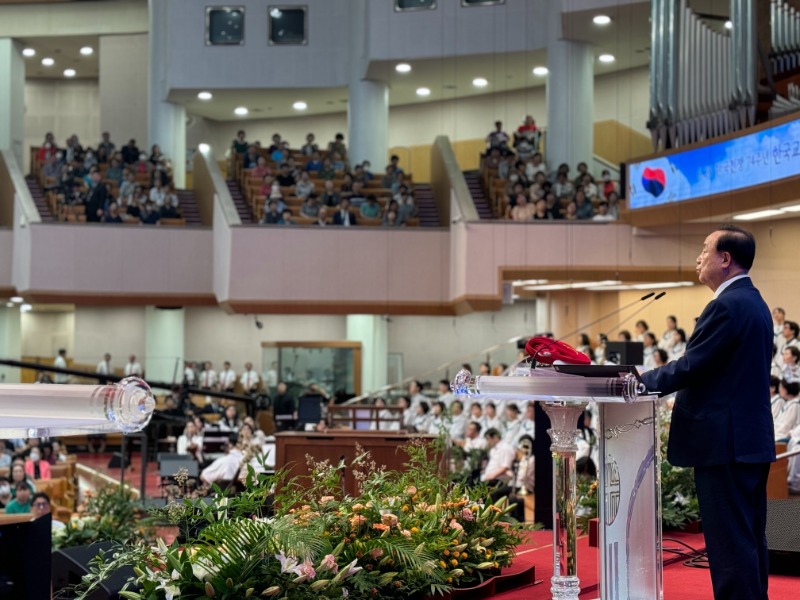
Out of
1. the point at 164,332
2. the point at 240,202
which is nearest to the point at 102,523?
the point at 240,202

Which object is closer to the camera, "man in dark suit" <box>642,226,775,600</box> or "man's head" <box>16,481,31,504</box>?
"man in dark suit" <box>642,226,775,600</box>

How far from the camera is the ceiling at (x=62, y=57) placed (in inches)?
1117

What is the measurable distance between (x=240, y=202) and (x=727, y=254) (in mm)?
19134

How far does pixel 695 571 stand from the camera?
516 centimetres

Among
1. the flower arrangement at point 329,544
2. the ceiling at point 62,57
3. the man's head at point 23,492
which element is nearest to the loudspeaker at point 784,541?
the flower arrangement at point 329,544

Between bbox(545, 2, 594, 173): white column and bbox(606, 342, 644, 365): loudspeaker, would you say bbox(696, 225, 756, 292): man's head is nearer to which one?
bbox(606, 342, 644, 365): loudspeaker

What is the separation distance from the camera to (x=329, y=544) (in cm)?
411

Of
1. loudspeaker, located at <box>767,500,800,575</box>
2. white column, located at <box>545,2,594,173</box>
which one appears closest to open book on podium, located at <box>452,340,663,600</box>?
loudspeaker, located at <box>767,500,800,575</box>

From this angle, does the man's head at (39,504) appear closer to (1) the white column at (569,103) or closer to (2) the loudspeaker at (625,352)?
(2) the loudspeaker at (625,352)

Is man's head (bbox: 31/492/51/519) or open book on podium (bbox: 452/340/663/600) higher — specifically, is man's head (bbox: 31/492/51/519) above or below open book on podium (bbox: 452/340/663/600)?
below

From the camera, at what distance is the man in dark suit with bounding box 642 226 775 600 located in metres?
3.95

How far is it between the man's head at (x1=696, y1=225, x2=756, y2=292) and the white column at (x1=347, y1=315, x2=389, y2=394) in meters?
19.9

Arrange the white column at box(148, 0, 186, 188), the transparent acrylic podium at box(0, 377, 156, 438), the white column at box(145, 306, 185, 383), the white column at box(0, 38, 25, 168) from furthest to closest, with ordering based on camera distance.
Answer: the white column at box(0, 38, 25, 168)
the white column at box(148, 0, 186, 188)
the white column at box(145, 306, 185, 383)
the transparent acrylic podium at box(0, 377, 156, 438)

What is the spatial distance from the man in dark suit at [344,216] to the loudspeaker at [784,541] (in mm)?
14808
